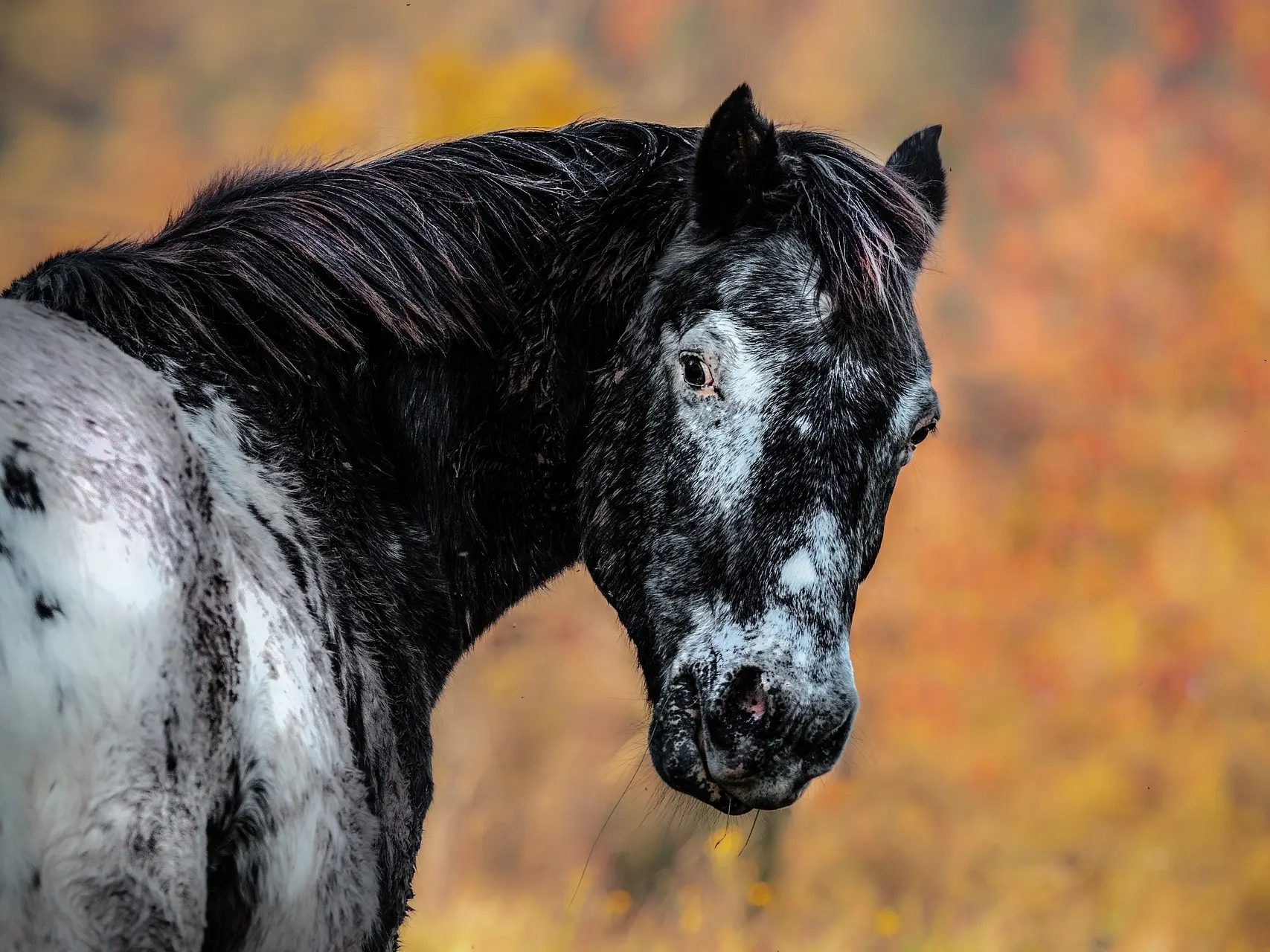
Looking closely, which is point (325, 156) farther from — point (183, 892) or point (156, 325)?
point (183, 892)

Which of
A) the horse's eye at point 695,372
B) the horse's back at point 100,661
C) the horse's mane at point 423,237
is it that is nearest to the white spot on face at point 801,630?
the horse's eye at point 695,372

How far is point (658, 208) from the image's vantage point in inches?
90.8

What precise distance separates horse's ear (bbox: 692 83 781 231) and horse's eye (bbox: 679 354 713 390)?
0.99 feet

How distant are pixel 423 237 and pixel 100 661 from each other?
1.16 meters

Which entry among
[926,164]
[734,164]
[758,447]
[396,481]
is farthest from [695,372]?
[926,164]

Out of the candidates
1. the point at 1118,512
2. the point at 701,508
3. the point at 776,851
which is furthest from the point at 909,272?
the point at 1118,512

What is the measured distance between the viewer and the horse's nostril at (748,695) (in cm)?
185

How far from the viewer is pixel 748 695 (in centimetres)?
187

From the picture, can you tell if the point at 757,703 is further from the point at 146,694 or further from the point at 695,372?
the point at 146,694

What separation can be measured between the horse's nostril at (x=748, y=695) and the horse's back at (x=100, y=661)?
82 centimetres

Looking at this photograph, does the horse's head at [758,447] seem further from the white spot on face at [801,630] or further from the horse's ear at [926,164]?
the horse's ear at [926,164]

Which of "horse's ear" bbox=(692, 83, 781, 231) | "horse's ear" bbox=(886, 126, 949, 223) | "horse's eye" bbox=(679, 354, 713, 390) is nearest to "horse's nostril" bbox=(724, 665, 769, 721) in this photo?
"horse's eye" bbox=(679, 354, 713, 390)

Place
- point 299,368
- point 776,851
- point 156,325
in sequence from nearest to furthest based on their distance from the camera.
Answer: point 156,325, point 299,368, point 776,851

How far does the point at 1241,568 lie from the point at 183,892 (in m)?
5.37
